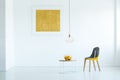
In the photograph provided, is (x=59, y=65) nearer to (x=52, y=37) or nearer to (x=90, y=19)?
(x=52, y=37)

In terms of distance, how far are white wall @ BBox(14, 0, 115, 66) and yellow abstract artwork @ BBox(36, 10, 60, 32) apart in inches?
7.7

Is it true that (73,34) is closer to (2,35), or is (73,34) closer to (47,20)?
(47,20)

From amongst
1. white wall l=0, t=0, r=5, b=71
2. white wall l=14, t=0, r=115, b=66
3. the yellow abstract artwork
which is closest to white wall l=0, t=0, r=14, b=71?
white wall l=0, t=0, r=5, b=71

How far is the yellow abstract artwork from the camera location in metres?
10.3

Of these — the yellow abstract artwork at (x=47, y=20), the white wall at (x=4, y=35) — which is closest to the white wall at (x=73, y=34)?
the yellow abstract artwork at (x=47, y=20)

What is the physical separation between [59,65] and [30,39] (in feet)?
4.66

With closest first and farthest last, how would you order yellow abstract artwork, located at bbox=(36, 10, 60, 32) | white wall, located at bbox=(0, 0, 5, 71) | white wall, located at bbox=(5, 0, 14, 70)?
white wall, located at bbox=(0, 0, 5, 71), white wall, located at bbox=(5, 0, 14, 70), yellow abstract artwork, located at bbox=(36, 10, 60, 32)

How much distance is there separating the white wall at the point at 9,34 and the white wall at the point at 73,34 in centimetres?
27

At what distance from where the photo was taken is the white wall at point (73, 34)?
10.3 metres

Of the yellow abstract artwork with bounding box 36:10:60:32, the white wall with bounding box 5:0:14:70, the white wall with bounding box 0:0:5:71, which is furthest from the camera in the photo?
the yellow abstract artwork with bounding box 36:10:60:32

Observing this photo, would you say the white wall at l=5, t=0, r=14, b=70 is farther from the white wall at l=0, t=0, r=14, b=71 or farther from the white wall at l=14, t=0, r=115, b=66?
the white wall at l=14, t=0, r=115, b=66

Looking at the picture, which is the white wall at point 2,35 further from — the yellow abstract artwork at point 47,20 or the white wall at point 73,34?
the yellow abstract artwork at point 47,20

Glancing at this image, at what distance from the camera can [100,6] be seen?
10.4 meters

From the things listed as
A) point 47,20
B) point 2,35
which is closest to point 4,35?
point 2,35
